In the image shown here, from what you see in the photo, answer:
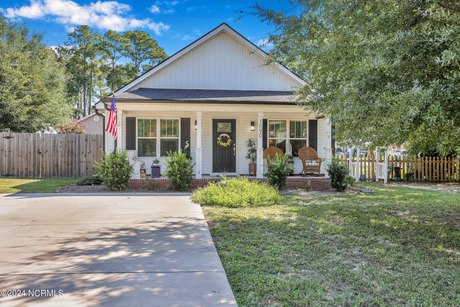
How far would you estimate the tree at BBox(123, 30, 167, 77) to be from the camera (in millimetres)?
34125

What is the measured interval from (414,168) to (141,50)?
93.6 feet

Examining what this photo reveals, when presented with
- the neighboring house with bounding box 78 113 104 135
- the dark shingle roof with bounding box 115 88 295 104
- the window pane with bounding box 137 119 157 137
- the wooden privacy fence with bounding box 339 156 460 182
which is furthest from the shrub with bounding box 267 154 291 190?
the neighboring house with bounding box 78 113 104 135

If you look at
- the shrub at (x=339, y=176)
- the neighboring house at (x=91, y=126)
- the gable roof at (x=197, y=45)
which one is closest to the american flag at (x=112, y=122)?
the gable roof at (x=197, y=45)

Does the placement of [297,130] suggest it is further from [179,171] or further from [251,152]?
[179,171]

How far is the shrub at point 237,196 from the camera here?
26.6 ft

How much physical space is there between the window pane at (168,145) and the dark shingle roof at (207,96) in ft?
6.08

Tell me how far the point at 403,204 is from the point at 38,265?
817 cm

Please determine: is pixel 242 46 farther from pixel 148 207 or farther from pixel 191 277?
pixel 191 277

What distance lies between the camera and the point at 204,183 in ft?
37.4

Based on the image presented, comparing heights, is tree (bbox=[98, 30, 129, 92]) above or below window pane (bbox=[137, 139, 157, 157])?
above

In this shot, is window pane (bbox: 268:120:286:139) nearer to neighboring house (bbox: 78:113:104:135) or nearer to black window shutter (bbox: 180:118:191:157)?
black window shutter (bbox: 180:118:191:157)

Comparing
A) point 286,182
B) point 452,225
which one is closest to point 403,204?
point 452,225

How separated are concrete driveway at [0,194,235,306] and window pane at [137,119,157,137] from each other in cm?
592

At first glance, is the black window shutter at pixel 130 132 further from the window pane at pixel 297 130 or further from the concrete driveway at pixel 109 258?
the window pane at pixel 297 130
